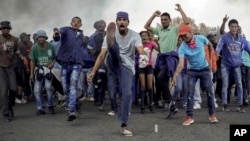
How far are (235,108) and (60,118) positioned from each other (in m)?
4.26

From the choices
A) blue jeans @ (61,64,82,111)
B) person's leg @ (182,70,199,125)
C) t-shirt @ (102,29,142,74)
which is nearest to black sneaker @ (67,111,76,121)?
blue jeans @ (61,64,82,111)

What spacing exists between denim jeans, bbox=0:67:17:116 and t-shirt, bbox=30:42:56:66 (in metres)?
0.88

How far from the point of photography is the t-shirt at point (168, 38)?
34.3 ft

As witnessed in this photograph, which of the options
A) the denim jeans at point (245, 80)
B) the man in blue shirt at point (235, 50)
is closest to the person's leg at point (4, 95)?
the man in blue shirt at point (235, 50)

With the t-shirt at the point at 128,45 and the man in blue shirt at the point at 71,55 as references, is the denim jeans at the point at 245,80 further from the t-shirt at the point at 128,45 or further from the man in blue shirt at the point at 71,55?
the t-shirt at the point at 128,45

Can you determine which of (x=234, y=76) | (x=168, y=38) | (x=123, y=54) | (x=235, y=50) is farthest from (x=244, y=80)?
(x=123, y=54)

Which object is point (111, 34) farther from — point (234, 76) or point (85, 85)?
point (85, 85)

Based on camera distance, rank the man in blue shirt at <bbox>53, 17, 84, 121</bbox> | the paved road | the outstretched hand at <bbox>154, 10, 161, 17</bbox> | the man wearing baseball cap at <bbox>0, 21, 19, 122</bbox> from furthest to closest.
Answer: the man wearing baseball cap at <bbox>0, 21, 19, 122</bbox>
the outstretched hand at <bbox>154, 10, 161, 17</bbox>
the man in blue shirt at <bbox>53, 17, 84, 121</bbox>
the paved road

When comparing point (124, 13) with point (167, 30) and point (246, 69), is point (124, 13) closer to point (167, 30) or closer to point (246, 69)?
point (167, 30)

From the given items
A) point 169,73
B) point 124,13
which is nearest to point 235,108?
point 169,73

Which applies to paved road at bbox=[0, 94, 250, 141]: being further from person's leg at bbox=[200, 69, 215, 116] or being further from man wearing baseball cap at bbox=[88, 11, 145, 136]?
man wearing baseball cap at bbox=[88, 11, 145, 136]

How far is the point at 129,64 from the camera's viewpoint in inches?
301

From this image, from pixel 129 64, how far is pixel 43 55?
3.58 meters

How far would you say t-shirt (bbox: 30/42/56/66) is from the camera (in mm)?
10648
